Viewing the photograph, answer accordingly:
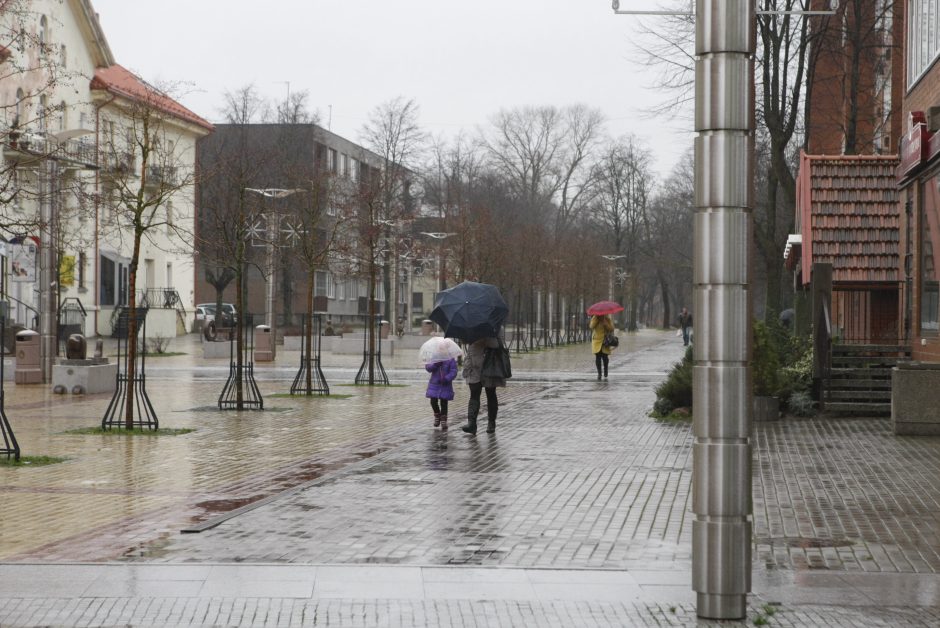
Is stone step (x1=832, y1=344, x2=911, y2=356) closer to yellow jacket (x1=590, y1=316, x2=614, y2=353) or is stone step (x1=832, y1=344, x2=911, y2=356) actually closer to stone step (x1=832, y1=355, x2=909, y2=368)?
stone step (x1=832, y1=355, x2=909, y2=368)

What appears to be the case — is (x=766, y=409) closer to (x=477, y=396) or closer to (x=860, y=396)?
(x=860, y=396)

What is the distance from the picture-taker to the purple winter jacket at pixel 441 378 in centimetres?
1736

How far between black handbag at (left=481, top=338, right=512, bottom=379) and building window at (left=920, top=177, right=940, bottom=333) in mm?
7515

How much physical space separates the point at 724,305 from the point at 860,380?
1500 cm

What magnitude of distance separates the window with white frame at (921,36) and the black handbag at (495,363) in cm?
916

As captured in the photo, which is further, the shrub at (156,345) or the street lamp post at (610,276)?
the street lamp post at (610,276)

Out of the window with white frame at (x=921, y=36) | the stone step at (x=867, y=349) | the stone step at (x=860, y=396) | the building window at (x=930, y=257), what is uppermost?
the window with white frame at (x=921, y=36)

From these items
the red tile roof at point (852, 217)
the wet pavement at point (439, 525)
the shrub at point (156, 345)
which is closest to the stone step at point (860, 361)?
the wet pavement at point (439, 525)

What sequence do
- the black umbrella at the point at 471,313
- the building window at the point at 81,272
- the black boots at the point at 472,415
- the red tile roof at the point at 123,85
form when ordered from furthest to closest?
the red tile roof at the point at 123,85, the building window at the point at 81,272, the black boots at the point at 472,415, the black umbrella at the point at 471,313

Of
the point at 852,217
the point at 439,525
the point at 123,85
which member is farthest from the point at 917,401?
the point at 123,85

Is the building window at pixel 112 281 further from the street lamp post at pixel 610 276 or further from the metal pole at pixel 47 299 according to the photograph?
the street lamp post at pixel 610 276

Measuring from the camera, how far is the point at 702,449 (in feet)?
23.3

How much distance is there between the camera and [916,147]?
68.3ft

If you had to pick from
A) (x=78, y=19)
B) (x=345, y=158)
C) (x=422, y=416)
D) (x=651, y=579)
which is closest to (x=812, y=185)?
(x=422, y=416)
